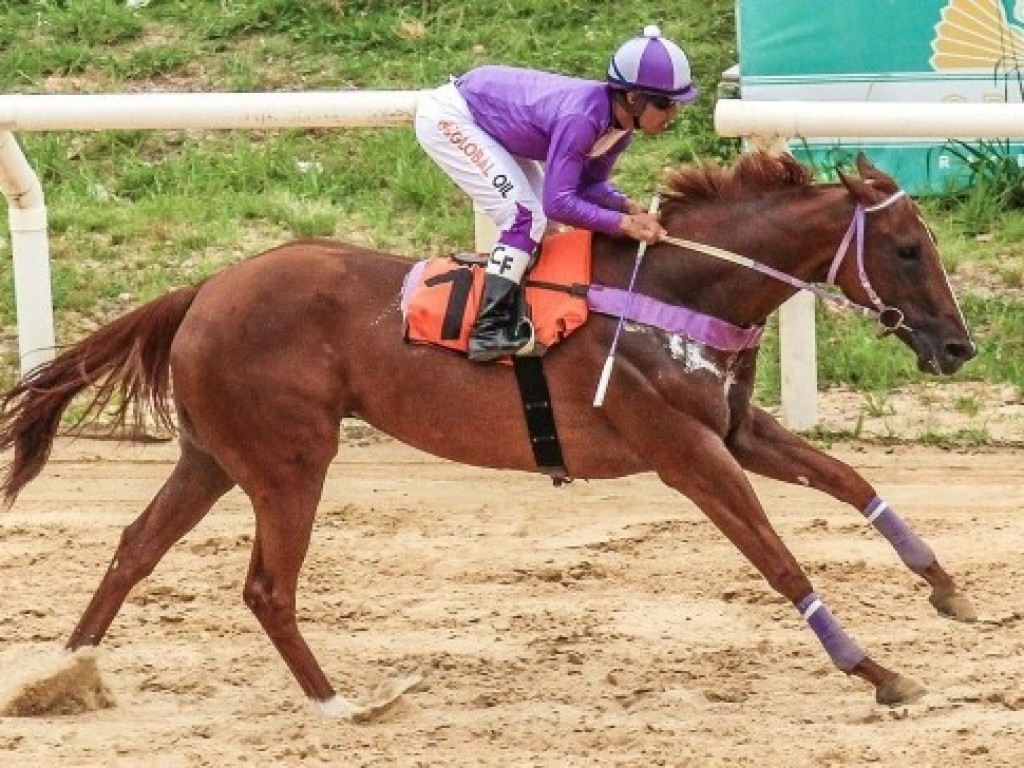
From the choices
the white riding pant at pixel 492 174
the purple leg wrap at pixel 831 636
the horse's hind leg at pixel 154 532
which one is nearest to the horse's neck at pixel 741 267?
the white riding pant at pixel 492 174

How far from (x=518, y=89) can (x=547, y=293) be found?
0.66 meters

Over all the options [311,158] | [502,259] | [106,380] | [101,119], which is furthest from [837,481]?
[311,158]

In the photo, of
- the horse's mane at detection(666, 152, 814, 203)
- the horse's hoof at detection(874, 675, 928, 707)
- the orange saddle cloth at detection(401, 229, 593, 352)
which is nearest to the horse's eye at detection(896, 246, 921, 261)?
the horse's mane at detection(666, 152, 814, 203)

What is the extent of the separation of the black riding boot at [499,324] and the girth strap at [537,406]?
2.9 inches

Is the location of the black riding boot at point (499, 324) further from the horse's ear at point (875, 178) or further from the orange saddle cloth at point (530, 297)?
the horse's ear at point (875, 178)

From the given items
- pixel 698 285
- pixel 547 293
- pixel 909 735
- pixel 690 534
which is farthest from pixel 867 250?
pixel 690 534

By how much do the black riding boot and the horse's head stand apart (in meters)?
0.94

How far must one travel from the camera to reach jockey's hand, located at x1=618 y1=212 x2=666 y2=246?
21.6 ft

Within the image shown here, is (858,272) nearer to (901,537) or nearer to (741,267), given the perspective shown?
(741,267)

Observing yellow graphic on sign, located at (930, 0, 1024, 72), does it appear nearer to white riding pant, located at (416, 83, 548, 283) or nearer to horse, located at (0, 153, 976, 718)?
white riding pant, located at (416, 83, 548, 283)

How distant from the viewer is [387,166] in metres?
11.5

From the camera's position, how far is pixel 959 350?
649 centimetres

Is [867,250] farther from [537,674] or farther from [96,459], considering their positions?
[96,459]

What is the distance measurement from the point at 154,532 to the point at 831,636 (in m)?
2.05
